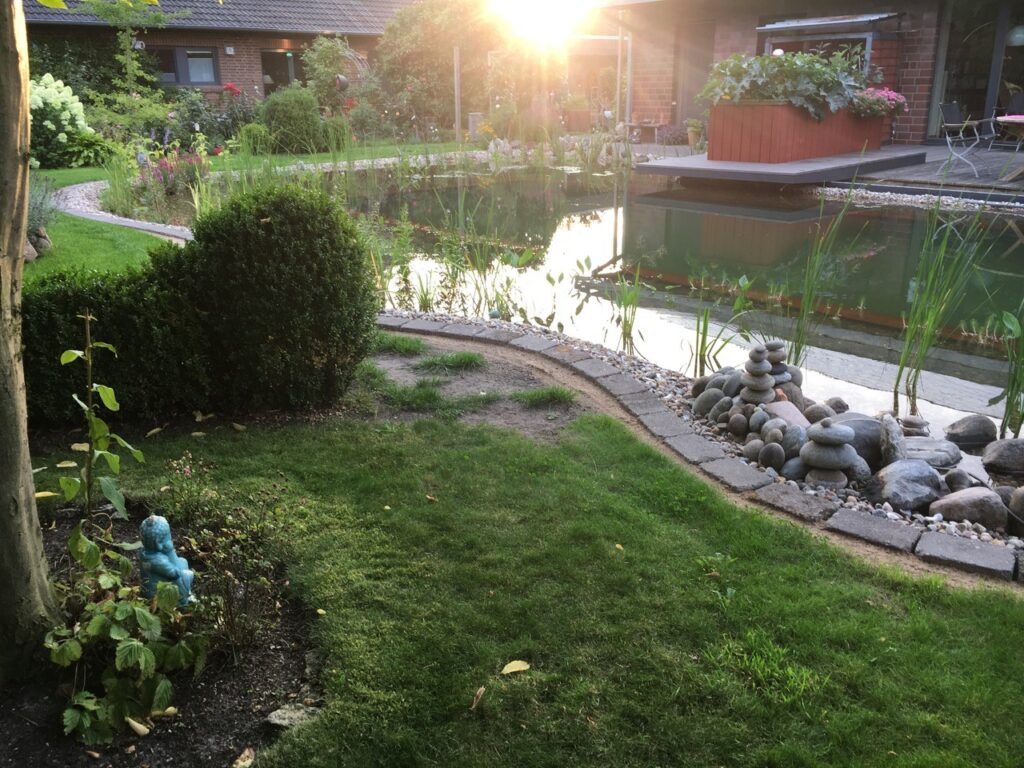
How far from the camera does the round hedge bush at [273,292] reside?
11.7 ft

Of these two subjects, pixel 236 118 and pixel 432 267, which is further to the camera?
pixel 236 118

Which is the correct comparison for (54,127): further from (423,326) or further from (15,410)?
(15,410)

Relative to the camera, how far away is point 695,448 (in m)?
3.57

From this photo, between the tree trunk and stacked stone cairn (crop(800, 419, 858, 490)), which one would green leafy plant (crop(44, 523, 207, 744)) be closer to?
the tree trunk

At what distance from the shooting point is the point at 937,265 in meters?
3.98

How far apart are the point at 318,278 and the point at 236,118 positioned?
1448 cm

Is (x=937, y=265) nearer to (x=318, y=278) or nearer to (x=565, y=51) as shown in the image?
(x=318, y=278)

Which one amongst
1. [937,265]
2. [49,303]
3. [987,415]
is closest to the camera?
[49,303]

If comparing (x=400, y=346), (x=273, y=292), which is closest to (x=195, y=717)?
(x=273, y=292)

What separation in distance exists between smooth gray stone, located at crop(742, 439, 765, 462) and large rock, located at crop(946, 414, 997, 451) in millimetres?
1175

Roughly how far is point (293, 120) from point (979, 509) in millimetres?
14294

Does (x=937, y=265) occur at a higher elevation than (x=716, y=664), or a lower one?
higher

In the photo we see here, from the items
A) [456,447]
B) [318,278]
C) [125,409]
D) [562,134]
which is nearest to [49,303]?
[125,409]

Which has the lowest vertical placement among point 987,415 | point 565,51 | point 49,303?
point 987,415
